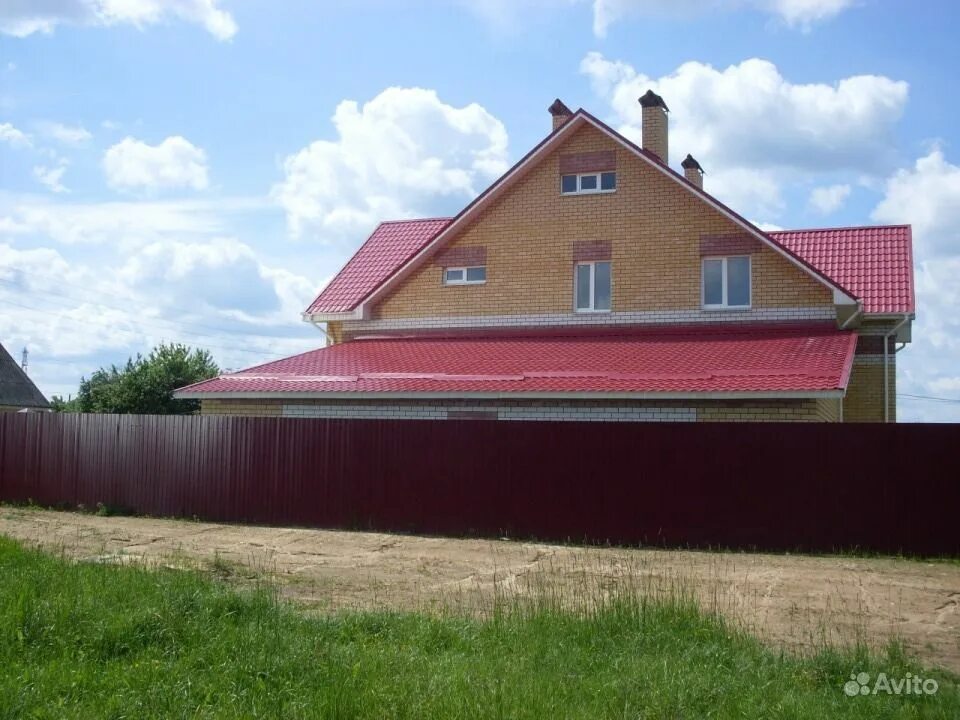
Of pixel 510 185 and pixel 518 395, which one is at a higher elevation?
pixel 510 185

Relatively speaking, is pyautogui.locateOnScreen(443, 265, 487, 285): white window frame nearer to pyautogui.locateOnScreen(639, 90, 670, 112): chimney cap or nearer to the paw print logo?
pyautogui.locateOnScreen(639, 90, 670, 112): chimney cap

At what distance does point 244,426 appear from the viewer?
15875 mm

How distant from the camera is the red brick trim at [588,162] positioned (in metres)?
21.5

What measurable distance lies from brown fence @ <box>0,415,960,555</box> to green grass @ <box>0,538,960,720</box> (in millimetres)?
5246

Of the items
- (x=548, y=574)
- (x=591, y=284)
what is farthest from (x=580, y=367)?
(x=548, y=574)

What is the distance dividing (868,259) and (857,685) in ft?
57.0

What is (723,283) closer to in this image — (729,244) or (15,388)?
(729,244)

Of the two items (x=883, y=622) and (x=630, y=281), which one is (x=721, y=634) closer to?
(x=883, y=622)

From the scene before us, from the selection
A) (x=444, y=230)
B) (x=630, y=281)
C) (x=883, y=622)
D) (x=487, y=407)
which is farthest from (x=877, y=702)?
(x=444, y=230)

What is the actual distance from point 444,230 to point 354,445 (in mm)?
8431

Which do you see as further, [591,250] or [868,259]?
[868,259]

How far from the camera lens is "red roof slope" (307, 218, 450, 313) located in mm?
23984

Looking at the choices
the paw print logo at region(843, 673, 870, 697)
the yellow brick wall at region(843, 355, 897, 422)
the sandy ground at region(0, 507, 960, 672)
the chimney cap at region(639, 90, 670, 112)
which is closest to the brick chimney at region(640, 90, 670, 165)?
the chimney cap at region(639, 90, 670, 112)

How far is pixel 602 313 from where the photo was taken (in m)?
21.2
